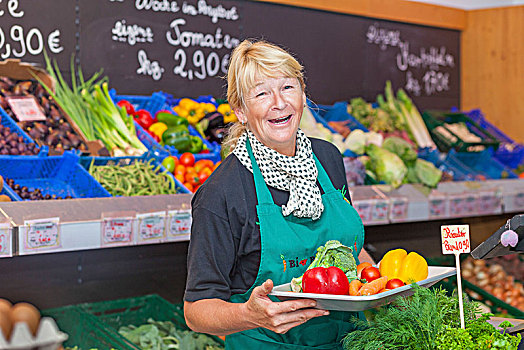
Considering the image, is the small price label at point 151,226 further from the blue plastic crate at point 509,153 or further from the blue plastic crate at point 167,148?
the blue plastic crate at point 509,153

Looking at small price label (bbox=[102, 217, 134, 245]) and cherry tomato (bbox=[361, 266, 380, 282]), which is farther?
small price label (bbox=[102, 217, 134, 245])

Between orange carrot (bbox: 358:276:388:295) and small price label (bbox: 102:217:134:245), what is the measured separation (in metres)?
1.40

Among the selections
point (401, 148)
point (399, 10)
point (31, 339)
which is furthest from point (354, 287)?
point (399, 10)

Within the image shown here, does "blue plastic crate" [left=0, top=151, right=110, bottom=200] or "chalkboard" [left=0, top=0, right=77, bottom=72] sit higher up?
"chalkboard" [left=0, top=0, right=77, bottom=72]

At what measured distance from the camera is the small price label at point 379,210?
390 cm

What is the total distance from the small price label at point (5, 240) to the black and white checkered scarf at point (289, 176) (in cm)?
106

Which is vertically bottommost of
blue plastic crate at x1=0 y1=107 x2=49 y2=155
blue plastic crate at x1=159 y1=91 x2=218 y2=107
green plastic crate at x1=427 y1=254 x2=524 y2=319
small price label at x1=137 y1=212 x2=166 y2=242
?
→ green plastic crate at x1=427 y1=254 x2=524 y2=319

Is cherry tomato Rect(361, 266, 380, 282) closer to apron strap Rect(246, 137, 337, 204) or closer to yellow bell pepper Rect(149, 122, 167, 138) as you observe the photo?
apron strap Rect(246, 137, 337, 204)

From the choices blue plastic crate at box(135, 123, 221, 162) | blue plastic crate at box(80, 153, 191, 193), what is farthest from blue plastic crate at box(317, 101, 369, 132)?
blue plastic crate at box(80, 153, 191, 193)

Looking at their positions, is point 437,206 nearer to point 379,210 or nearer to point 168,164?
point 379,210

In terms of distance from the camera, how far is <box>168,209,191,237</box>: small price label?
10.2 feet

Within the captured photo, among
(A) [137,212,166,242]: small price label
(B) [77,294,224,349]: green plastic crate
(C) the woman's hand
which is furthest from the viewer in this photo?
(B) [77,294,224,349]: green plastic crate

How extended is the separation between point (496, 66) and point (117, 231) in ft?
15.2

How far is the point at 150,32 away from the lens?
444 centimetres
